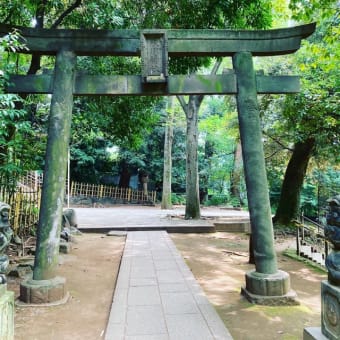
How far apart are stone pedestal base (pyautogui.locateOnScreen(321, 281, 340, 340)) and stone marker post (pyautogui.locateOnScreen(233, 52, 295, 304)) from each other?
1.72 metres

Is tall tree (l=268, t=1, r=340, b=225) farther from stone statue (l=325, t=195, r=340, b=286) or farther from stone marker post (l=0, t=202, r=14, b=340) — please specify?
stone marker post (l=0, t=202, r=14, b=340)

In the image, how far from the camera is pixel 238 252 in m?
8.22

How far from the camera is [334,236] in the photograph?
2523 mm

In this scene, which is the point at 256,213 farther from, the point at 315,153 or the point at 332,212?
the point at 315,153

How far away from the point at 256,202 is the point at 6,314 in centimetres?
333

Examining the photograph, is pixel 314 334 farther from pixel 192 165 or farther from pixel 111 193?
pixel 111 193

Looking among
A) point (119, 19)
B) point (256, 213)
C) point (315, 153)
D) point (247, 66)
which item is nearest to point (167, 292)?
point (256, 213)

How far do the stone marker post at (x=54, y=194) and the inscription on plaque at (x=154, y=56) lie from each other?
3.56 feet

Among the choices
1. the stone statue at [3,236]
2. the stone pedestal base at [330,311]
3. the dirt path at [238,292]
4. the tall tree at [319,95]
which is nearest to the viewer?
the stone pedestal base at [330,311]

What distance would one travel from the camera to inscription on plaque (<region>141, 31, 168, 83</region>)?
4.77m

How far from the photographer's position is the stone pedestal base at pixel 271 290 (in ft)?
14.3

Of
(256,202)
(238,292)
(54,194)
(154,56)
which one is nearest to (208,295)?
(238,292)

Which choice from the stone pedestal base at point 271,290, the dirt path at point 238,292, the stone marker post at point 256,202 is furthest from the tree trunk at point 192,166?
the stone pedestal base at point 271,290

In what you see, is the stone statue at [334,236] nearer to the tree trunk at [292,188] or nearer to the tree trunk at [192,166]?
the tree trunk at [292,188]
